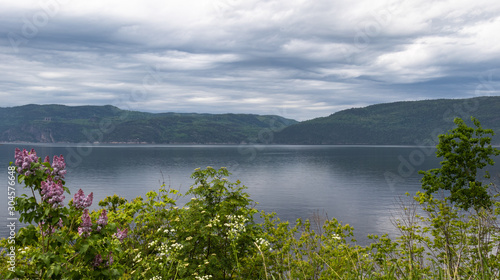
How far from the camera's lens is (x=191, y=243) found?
30.7 feet

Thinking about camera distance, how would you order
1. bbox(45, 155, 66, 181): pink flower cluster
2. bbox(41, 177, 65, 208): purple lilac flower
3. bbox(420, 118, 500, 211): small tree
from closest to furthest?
bbox(41, 177, 65, 208): purple lilac flower < bbox(45, 155, 66, 181): pink flower cluster < bbox(420, 118, 500, 211): small tree

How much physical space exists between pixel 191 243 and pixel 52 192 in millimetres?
4695

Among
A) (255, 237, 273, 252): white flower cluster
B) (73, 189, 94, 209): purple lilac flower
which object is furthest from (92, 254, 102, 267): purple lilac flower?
(255, 237, 273, 252): white flower cluster

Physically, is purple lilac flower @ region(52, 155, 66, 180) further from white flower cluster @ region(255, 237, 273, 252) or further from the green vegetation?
white flower cluster @ region(255, 237, 273, 252)

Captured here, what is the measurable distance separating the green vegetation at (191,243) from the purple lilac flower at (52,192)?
14 millimetres

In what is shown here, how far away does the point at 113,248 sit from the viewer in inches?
220

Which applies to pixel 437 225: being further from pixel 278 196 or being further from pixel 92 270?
pixel 278 196

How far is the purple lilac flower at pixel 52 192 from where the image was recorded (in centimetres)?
525

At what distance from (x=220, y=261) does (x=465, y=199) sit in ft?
122

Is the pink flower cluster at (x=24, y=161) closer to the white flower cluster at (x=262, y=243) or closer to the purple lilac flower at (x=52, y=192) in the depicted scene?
the purple lilac flower at (x=52, y=192)

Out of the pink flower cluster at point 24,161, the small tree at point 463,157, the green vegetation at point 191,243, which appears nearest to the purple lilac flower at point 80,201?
the green vegetation at point 191,243

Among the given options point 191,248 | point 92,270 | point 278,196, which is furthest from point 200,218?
point 278,196

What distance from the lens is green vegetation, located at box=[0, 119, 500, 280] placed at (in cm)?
534

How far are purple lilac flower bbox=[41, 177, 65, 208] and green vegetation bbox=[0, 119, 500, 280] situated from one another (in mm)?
A: 14
